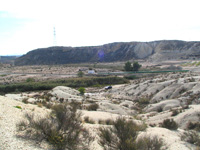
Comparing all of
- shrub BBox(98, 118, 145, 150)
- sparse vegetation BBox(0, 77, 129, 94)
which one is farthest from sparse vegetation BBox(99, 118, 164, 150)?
sparse vegetation BBox(0, 77, 129, 94)

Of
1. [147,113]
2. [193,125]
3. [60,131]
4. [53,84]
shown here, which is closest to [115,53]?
[53,84]

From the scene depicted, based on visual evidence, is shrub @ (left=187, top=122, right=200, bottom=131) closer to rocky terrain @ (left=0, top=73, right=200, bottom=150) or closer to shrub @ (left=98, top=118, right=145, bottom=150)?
rocky terrain @ (left=0, top=73, right=200, bottom=150)

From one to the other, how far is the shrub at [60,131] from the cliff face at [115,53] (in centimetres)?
11095

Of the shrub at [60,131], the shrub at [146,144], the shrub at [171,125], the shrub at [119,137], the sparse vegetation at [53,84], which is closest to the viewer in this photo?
the shrub at [146,144]

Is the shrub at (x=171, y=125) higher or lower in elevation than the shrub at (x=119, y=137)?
lower

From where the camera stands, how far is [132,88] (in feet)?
125

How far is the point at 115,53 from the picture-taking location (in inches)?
5856

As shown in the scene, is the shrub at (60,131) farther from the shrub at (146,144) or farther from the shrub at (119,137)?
the shrub at (146,144)

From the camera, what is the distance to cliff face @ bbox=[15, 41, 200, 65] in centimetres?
11952

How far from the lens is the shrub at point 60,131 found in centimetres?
820

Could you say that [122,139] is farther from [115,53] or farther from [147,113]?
[115,53]

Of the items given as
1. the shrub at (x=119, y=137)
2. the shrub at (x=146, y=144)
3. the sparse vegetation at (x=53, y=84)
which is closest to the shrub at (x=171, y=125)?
the shrub at (x=146, y=144)

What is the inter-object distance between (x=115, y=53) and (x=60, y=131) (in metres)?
142

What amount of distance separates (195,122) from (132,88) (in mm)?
24319
